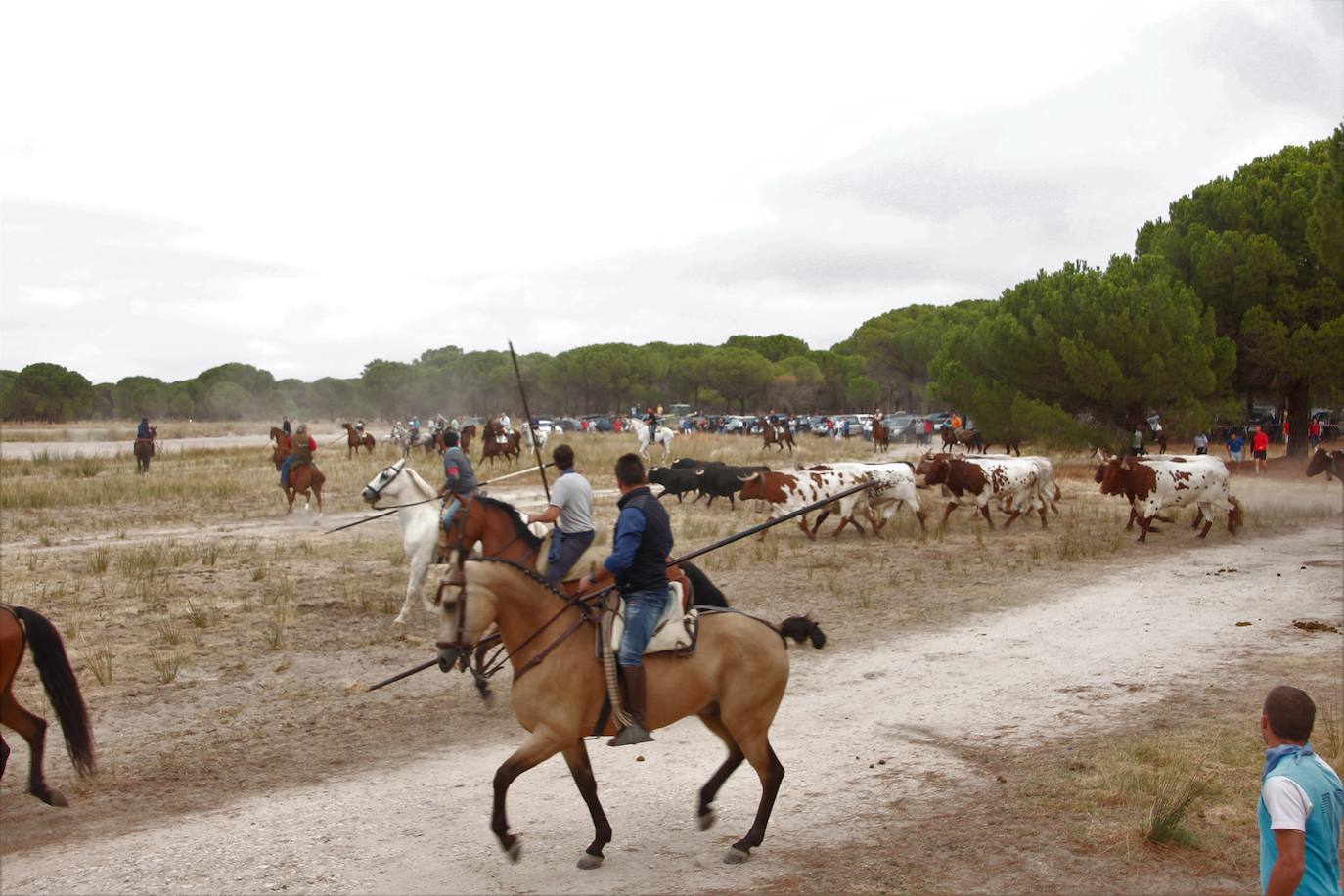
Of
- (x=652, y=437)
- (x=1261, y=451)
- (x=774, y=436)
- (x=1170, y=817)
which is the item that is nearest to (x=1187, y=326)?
(x=1261, y=451)

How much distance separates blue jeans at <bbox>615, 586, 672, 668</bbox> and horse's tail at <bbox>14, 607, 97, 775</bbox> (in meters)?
3.98

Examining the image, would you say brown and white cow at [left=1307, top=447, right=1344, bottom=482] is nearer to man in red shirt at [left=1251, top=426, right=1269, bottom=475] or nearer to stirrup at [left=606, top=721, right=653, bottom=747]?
man in red shirt at [left=1251, top=426, right=1269, bottom=475]

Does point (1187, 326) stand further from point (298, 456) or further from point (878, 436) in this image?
point (298, 456)

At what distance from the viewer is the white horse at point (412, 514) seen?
12867 millimetres

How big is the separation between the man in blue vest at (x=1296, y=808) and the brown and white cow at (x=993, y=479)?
723 inches

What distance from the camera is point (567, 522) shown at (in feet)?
29.7

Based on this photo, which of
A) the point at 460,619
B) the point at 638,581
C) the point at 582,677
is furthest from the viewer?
the point at 638,581

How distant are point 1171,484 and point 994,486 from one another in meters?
3.35

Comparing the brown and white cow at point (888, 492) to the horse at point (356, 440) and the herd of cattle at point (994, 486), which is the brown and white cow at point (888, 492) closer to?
the herd of cattle at point (994, 486)

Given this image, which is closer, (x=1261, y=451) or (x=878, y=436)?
(x=1261, y=451)

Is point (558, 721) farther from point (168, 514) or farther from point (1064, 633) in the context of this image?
point (168, 514)

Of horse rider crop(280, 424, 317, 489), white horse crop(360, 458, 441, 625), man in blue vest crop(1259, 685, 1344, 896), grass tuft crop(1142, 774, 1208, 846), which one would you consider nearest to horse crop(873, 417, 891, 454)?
horse rider crop(280, 424, 317, 489)

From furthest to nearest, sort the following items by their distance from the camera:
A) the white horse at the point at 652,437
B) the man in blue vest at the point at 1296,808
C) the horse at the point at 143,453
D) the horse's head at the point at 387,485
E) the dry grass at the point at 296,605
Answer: the white horse at the point at 652,437, the horse at the point at 143,453, the horse's head at the point at 387,485, the dry grass at the point at 296,605, the man in blue vest at the point at 1296,808

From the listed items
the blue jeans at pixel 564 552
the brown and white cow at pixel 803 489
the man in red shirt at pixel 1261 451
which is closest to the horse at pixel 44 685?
the blue jeans at pixel 564 552
